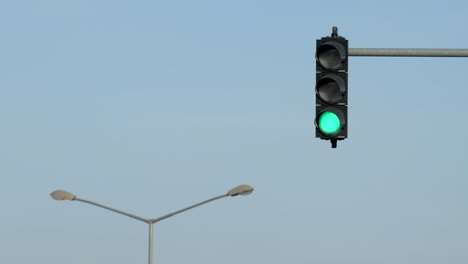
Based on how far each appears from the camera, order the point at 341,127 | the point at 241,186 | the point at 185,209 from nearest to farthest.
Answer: the point at 341,127
the point at 241,186
the point at 185,209

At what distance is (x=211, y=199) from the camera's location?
143 ft

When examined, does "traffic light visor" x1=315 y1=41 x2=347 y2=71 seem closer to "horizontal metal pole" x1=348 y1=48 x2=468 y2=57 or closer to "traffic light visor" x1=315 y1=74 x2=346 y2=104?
"traffic light visor" x1=315 y1=74 x2=346 y2=104

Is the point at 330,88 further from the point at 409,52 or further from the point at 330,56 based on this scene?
the point at 409,52

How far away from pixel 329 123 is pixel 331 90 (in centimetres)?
42

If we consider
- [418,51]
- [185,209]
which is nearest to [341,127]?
[418,51]

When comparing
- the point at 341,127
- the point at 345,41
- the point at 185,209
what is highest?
the point at 185,209

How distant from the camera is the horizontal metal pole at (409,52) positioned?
1917 centimetres

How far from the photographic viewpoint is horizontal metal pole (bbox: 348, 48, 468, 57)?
62.9 ft

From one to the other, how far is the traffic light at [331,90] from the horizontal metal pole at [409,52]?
1.43ft

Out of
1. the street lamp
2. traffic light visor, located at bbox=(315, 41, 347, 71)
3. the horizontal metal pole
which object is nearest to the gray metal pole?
the street lamp

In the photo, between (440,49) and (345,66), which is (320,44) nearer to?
(345,66)

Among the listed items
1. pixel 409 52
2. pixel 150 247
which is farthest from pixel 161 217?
pixel 409 52

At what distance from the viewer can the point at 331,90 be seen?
61.0 feet

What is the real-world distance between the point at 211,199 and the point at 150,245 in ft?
7.26
